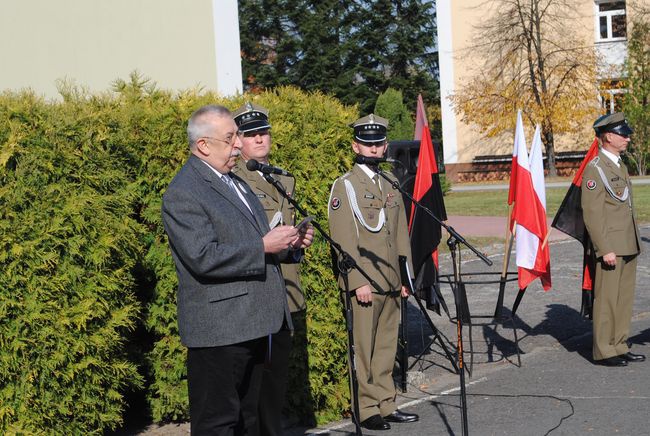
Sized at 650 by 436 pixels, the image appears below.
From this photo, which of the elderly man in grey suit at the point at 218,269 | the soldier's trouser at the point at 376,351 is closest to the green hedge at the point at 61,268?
the elderly man in grey suit at the point at 218,269

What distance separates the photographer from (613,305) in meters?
7.95

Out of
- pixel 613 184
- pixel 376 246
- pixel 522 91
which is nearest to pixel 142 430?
pixel 376 246

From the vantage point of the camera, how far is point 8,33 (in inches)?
436

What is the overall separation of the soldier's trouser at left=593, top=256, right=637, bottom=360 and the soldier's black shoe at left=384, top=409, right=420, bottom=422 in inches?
88.1

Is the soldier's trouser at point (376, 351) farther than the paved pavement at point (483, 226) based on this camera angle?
No

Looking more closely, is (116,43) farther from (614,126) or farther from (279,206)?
(279,206)

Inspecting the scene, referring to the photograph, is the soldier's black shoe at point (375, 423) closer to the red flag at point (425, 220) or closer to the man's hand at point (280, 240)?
the red flag at point (425, 220)

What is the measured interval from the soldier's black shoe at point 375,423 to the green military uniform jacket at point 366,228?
873 mm

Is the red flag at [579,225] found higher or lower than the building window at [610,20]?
lower

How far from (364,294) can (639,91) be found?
34.8m

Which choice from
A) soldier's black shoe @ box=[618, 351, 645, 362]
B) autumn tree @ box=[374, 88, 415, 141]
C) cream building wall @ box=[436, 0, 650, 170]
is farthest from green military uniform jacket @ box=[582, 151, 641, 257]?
cream building wall @ box=[436, 0, 650, 170]

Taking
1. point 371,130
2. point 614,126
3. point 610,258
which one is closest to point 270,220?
point 371,130

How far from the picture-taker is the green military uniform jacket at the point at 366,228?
245 inches

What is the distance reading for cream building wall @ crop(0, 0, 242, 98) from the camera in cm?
1118
